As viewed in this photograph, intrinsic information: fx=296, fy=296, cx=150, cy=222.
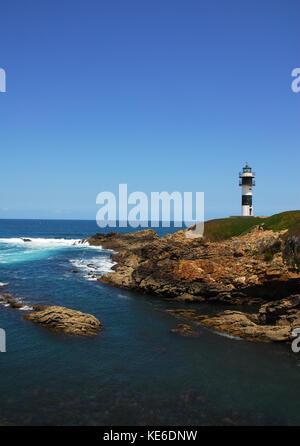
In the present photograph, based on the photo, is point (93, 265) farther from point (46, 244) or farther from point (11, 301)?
point (46, 244)

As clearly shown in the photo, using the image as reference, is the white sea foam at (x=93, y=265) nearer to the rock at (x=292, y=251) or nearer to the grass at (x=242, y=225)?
the grass at (x=242, y=225)

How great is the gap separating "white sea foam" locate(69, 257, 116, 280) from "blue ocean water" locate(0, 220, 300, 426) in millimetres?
21625

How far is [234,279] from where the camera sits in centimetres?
3791

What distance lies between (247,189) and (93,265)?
125 feet

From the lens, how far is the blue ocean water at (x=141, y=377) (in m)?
16.3

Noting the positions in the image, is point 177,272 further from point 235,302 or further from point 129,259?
point 129,259

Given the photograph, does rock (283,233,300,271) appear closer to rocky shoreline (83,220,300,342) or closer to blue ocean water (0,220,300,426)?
rocky shoreline (83,220,300,342)

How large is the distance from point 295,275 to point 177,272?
14.8m

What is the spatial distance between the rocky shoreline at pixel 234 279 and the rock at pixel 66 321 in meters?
8.03

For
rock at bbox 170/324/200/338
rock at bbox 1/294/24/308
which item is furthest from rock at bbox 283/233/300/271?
rock at bbox 1/294/24/308

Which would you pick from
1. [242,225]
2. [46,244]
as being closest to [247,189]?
[242,225]

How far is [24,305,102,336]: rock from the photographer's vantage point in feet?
88.8
